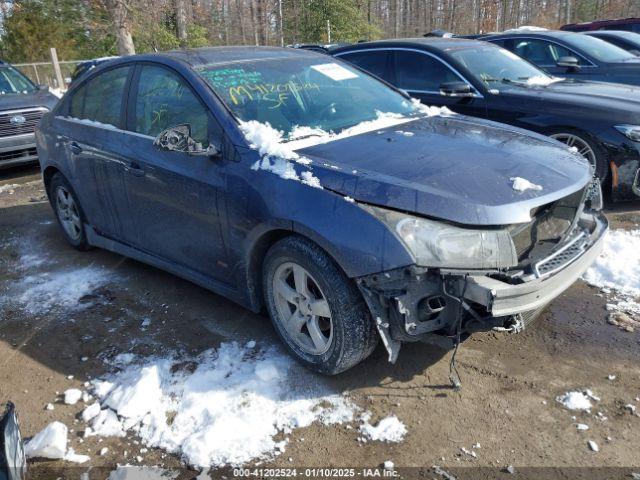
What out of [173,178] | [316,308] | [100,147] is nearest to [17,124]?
[100,147]

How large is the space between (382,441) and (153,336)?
1775 millimetres

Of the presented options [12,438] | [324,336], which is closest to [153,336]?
[324,336]

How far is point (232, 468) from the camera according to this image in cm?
252

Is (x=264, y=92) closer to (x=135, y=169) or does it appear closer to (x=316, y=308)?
(x=135, y=169)

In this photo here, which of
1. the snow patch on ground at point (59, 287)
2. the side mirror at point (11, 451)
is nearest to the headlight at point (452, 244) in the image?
the side mirror at point (11, 451)

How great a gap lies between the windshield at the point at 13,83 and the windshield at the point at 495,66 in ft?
24.0

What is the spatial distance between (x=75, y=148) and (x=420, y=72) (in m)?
3.97

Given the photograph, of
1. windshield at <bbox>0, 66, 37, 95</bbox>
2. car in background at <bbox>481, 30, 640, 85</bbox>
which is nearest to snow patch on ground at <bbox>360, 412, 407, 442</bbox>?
car in background at <bbox>481, 30, 640, 85</bbox>

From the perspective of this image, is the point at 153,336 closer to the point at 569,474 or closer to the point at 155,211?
the point at 155,211

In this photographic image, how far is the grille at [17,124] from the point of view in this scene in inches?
324

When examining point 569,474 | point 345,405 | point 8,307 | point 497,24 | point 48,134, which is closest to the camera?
point 569,474

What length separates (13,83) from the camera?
30.9 ft

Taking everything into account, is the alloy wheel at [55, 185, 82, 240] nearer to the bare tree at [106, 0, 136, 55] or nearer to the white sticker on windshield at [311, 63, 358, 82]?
the white sticker on windshield at [311, 63, 358, 82]

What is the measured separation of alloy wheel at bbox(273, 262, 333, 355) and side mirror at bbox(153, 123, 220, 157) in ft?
2.74
